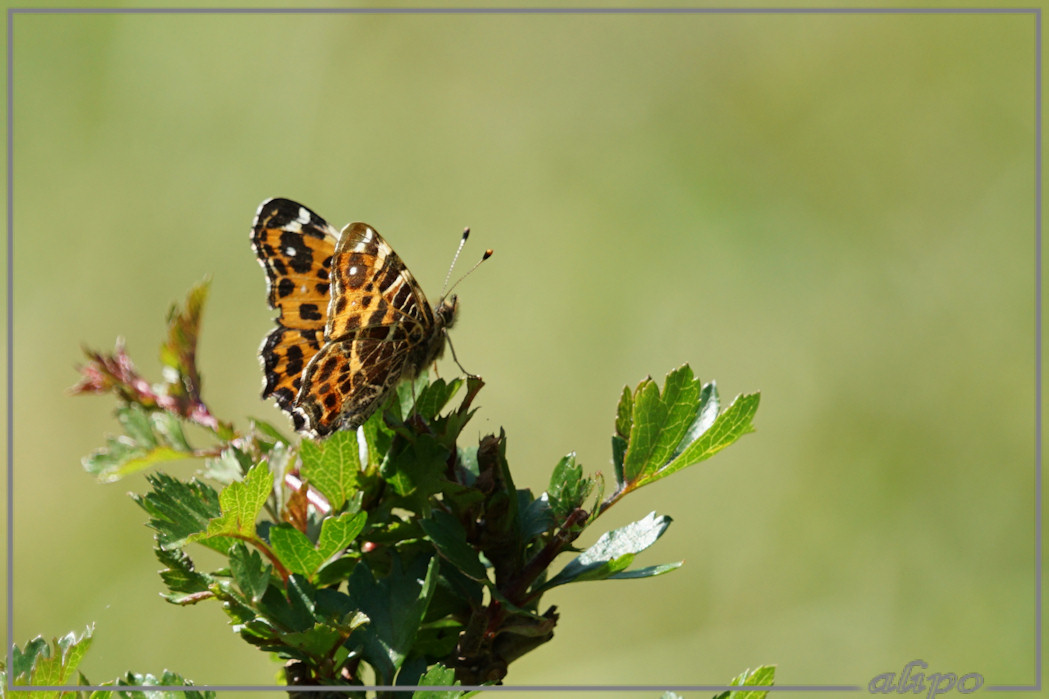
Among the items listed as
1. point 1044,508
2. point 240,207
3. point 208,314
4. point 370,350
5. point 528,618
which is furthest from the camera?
point 240,207

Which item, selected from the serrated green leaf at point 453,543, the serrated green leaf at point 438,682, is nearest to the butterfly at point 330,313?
the serrated green leaf at point 453,543

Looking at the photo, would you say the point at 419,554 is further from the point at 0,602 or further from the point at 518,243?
the point at 518,243

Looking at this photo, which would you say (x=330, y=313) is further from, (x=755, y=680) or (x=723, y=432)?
(x=755, y=680)

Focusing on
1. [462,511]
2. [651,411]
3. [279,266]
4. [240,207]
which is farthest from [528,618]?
[240,207]

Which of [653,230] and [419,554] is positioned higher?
[653,230]

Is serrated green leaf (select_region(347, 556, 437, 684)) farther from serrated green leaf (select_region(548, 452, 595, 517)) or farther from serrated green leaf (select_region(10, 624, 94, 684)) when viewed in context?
serrated green leaf (select_region(10, 624, 94, 684))

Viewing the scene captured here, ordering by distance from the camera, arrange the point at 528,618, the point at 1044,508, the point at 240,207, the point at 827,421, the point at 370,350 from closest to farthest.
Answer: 1. the point at 528,618
2. the point at 370,350
3. the point at 1044,508
4. the point at 827,421
5. the point at 240,207
